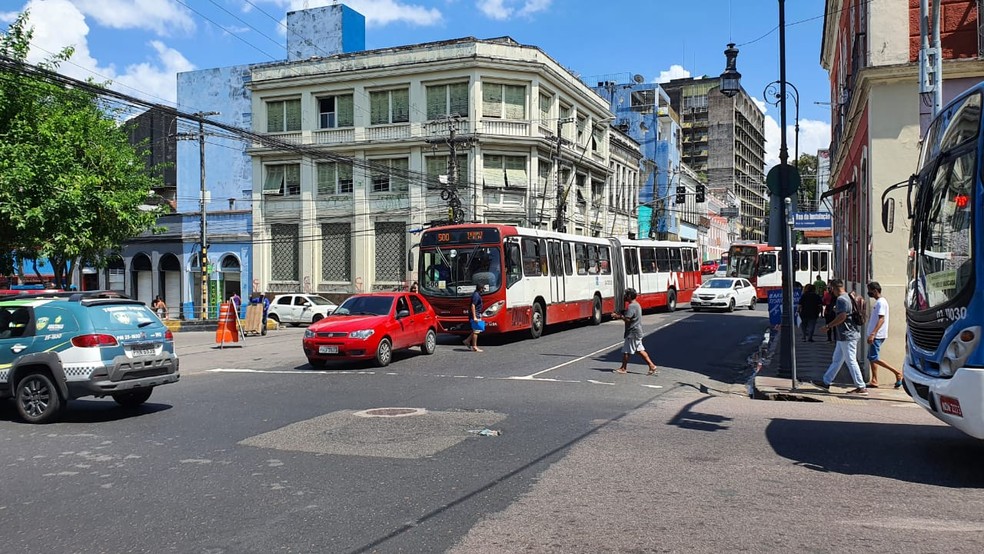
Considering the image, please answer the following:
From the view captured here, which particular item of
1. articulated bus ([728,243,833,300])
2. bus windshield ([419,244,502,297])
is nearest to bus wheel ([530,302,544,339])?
bus windshield ([419,244,502,297])

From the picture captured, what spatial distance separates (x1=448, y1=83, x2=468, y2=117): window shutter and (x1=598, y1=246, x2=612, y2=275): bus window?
1333 cm

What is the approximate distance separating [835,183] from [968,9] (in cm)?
1433

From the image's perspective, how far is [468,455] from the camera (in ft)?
26.3

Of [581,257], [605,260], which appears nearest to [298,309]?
[605,260]

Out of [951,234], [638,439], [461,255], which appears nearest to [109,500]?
[638,439]

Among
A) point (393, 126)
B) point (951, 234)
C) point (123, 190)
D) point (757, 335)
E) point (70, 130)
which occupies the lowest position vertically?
point (757, 335)

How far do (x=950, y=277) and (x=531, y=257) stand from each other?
50.8 feet

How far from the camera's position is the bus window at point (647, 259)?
1308 inches

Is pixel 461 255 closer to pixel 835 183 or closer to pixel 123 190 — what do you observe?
pixel 123 190

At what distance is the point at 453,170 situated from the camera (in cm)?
3547

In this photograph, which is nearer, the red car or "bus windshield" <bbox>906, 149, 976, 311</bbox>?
"bus windshield" <bbox>906, 149, 976, 311</bbox>

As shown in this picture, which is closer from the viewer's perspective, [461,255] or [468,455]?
[468,455]

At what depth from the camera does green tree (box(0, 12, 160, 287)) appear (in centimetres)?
2148

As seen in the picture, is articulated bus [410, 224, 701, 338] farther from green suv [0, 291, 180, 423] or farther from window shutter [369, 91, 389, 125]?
window shutter [369, 91, 389, 125]
